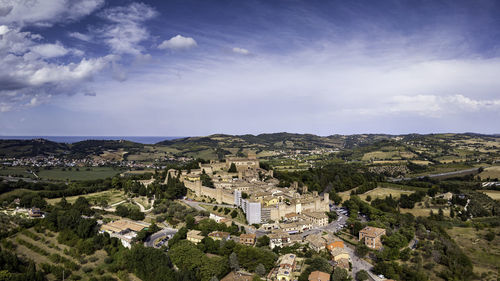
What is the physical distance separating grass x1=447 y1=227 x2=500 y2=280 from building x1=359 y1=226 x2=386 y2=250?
8515 mm

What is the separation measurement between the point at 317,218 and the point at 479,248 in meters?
18.1

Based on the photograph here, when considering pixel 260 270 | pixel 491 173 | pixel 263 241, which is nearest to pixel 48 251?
pixel 263 241

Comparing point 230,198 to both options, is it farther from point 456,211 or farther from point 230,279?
point 456,211

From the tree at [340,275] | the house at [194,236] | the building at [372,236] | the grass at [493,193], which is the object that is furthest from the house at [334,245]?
the grass at [493,193]

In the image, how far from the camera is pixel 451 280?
87.7ft

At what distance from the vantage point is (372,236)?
3228cm

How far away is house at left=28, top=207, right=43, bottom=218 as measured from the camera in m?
41.7

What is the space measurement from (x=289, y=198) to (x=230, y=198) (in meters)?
7.48

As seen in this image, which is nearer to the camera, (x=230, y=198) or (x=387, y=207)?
(x=230, y=198)

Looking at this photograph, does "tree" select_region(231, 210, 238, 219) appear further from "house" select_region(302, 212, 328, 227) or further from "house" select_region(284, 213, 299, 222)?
"house" select_region(302, 212, 328, 227)

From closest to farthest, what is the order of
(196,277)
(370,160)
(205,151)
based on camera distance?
(196,277), (370,160), (205,151)

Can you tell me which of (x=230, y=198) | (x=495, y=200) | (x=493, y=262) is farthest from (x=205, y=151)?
(x=493, y=262)

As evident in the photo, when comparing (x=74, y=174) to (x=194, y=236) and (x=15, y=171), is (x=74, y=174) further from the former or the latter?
(x=194, y=236)

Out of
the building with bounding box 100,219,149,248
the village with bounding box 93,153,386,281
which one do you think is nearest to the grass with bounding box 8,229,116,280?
the building with bounding box 100,219,149,248
